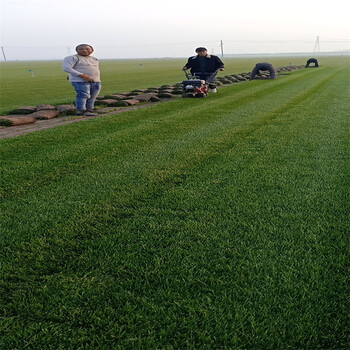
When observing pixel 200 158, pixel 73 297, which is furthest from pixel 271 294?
pixel 200 158

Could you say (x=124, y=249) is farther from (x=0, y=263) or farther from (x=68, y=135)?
(x=68, y=135)

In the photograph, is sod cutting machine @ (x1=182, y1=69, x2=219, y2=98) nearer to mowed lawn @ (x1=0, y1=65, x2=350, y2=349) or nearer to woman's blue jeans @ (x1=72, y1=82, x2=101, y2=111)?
woman's blue jeans @ (x1=72, y1=82, x2=101, y2=111)

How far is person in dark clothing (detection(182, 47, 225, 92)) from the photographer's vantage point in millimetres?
11054

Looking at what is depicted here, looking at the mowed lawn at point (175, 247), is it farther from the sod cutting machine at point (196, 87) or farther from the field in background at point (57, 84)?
the field in background at point (57, 84)

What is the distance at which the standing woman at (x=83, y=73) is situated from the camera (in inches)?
305

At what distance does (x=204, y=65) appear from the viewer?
11.3 m

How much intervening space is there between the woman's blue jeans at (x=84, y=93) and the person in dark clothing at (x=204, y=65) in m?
3.88

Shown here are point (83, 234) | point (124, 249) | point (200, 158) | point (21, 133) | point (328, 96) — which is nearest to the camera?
point (124, 249)

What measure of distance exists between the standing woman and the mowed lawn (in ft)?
11.5

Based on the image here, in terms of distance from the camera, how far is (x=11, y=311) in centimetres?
177

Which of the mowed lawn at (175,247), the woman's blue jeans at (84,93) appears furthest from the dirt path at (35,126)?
the mowed lawn at (175,247)

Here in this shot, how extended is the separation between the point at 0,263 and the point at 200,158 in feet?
9.41

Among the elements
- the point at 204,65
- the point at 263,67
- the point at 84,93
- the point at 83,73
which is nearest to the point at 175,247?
the point at 83,73

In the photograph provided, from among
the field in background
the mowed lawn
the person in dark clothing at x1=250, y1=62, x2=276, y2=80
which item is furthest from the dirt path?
the person in dark clothing at x1=250, y1=62, x2=276, y2=80
